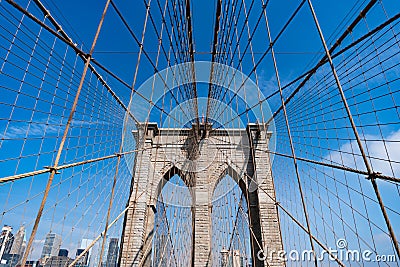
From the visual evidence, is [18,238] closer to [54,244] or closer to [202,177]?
[54,244]

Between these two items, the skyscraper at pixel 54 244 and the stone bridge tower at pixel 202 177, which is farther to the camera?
the stone bridge tower at pixel 202 177

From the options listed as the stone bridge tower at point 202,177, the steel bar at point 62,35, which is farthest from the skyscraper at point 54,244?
the steel bar at point 62,35

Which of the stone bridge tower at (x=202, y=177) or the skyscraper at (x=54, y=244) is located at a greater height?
the stone bridge tower at (x=202, y=177)

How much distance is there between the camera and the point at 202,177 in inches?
323

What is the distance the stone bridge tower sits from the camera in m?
6.88

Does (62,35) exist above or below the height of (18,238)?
above

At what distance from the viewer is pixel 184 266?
747 cm

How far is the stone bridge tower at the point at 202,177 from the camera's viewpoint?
6.88 meters

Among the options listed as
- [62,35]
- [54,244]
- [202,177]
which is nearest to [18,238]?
[54,244]

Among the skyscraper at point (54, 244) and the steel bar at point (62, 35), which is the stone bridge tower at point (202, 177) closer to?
the skyscraper at point (54, 244)

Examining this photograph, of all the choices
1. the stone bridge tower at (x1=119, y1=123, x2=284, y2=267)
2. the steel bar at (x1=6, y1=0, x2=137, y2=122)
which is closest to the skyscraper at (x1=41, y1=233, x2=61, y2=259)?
the stone bridge tower at (x1=119, y1=123, x2=284, y2=267)

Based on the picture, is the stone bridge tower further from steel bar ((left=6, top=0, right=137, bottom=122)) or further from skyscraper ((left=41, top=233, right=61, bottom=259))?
steel bar ((left=6, top=0, right=137, bottom=122))

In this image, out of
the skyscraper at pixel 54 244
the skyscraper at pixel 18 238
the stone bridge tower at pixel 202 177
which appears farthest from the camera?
the stone bridge tower at pixel 202 177

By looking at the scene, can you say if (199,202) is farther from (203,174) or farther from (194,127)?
(194,127)
